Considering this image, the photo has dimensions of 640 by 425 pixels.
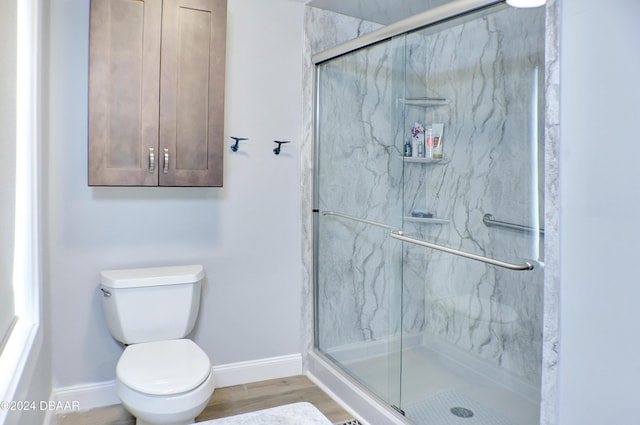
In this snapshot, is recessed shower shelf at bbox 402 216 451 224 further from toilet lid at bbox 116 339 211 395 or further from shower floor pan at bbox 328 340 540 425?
toilet lid at bbox 116 339 211 395

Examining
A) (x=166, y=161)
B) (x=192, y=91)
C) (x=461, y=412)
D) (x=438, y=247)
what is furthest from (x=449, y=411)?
(x=192, y=91)

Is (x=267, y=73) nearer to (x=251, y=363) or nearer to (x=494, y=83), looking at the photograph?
(x=494, y=83)

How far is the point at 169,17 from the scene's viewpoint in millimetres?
2264

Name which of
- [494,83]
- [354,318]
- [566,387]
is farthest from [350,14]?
[566,387]

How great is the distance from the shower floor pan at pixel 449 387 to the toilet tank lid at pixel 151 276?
3.41 ft

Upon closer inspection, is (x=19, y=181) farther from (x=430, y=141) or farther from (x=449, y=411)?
(x=449, y=411)

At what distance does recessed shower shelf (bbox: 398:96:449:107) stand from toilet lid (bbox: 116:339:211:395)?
1.56 m

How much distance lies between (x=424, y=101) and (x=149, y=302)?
1701 mm

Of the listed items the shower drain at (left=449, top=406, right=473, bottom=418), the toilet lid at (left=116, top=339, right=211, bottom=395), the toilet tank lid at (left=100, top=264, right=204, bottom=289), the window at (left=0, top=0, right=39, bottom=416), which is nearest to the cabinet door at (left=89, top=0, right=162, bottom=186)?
the window at (left=0, top=0, right=39, bottom=416)

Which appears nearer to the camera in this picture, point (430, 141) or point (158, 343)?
A: point (158, 343)

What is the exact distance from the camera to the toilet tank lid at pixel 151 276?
7.44 ft

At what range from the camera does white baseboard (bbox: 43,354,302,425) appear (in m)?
2.39

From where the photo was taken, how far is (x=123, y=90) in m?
2.21

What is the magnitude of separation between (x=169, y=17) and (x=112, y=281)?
1308mm
